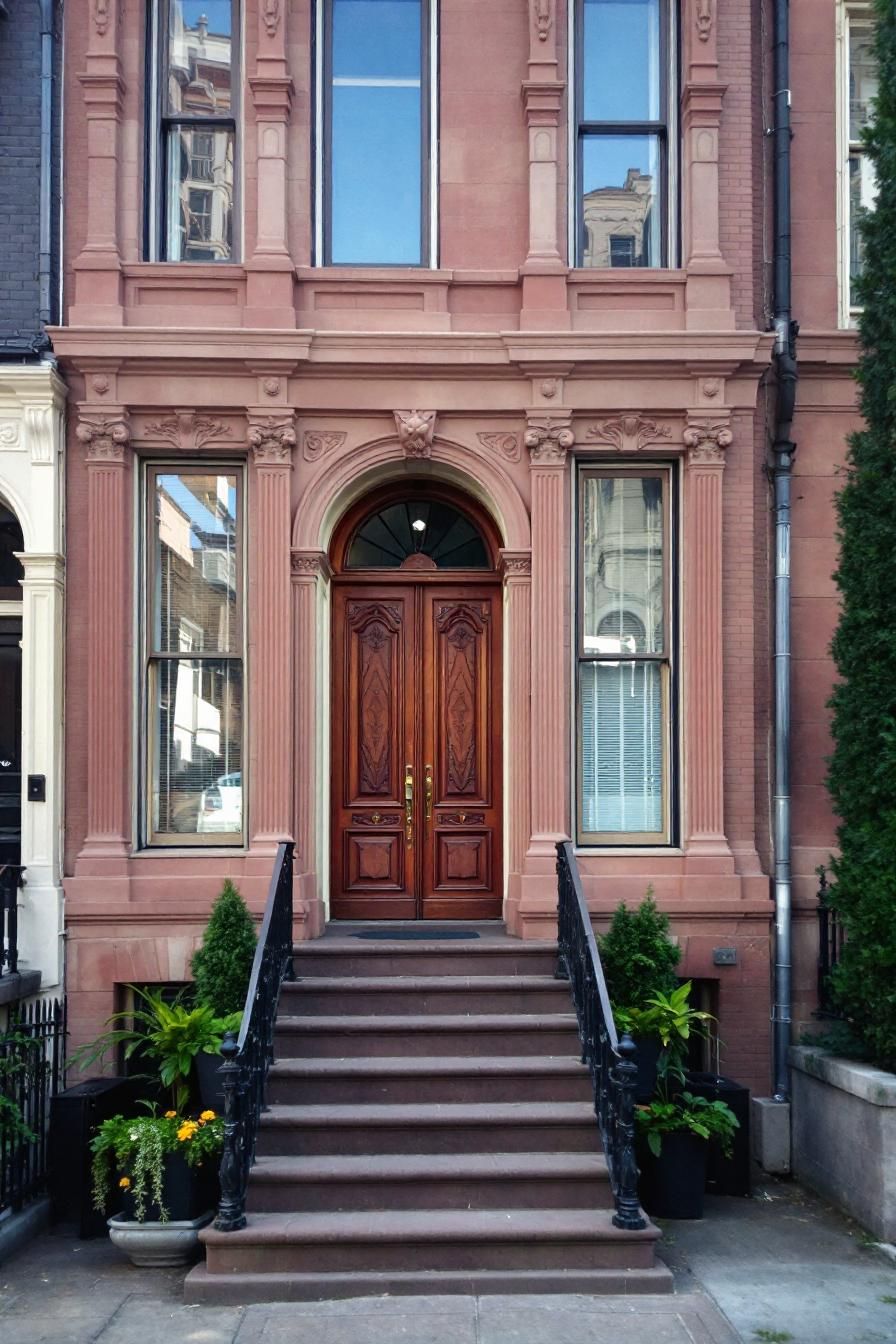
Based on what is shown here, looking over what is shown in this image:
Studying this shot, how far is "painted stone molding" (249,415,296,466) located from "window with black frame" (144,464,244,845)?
0.37 m

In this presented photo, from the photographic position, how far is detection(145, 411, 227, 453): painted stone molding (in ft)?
31.0

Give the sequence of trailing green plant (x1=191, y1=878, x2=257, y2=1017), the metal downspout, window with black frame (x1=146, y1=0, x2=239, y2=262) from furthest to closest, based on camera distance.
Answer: window with black frame (x1=146, y1=0, x2=239, y2=262), the metal downspout, trailing green plant (x1=191, y1=878, x2=257, y2=1017)

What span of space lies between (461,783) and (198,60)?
6.05 m

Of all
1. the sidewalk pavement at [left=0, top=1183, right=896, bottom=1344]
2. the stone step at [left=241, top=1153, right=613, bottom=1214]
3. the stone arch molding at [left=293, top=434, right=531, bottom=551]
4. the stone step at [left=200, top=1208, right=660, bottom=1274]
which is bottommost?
the sidewalk pavement at [left=0, top=1183, right=896, bottom=1344]

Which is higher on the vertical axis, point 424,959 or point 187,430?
point 187,430

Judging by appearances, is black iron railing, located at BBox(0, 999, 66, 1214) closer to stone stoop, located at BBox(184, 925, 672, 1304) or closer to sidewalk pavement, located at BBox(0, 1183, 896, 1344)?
sidewalk pavement, located at BBox(0, 1183, 896, 1344)

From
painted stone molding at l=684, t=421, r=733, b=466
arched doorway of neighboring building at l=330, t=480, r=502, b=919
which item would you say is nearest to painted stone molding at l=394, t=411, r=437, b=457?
arched doorway of neighboring building at l=330, t=480, r=502, b=919

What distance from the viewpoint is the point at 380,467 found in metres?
9.68

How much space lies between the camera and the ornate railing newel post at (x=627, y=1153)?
269 inches

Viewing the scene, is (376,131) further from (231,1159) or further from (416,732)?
(231,1159)

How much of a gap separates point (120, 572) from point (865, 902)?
5.69 metres

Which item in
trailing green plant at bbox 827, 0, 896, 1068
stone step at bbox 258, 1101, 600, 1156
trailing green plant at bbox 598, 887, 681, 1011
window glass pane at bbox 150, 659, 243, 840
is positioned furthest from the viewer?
Answer: window glass pane at bbox 150, 659, 243, 840

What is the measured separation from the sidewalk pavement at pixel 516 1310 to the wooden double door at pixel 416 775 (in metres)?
3.25

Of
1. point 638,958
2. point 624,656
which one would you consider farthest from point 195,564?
point 638,958
